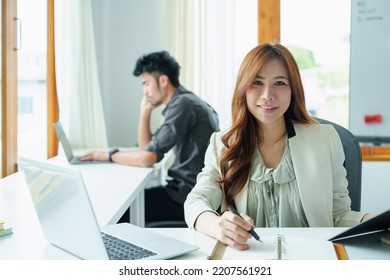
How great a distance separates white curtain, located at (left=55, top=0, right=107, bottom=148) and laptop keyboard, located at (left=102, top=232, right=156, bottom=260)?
186 centimetres

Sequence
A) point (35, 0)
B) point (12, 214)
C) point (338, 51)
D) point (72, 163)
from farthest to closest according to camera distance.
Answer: point (338, 51)
point (35, 0)
point (72, 163)
point (12, 214)

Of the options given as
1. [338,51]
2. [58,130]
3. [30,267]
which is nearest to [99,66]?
[58,130]

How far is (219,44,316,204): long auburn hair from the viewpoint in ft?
4.30

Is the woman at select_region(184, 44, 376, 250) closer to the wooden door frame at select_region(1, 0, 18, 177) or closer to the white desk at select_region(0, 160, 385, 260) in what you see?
the white desk at select_region(0, 160, 385, 260)

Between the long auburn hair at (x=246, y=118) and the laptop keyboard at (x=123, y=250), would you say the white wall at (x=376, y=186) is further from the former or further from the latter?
the laptop keyboard at (x=123, y=250)

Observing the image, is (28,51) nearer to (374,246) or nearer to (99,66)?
(99,66)

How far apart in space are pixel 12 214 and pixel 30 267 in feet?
1.42

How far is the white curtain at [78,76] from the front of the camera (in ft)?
8.96

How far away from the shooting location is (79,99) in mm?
2861

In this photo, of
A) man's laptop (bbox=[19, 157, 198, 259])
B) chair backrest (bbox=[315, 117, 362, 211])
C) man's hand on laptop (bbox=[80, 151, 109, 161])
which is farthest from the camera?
man's hand on laptop (bbox=[80, 151, 109, 161])

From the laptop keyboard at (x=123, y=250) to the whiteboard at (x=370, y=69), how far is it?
204 cm

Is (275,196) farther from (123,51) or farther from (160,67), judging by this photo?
(123,51)

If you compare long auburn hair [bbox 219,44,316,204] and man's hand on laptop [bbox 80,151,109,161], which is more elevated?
long auburn hair [bbox 219,44,316,204]

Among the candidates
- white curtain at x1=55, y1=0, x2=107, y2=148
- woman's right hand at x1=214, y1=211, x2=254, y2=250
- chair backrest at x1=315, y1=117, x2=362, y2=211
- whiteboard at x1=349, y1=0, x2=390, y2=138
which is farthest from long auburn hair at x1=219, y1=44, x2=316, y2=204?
white curtain at x1=55, y1=0, x2=107, y2=148
